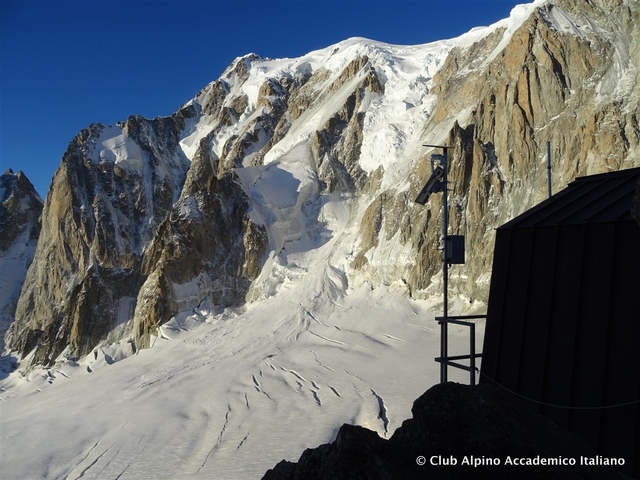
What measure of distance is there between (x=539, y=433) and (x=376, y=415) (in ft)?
61.4

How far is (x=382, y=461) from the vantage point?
11.2 feet

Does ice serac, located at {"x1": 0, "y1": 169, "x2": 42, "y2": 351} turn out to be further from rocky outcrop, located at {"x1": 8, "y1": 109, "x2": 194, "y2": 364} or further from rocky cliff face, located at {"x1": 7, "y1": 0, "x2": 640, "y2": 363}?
rocky cliff face, located at {"x1": 7, "y1": 0, "x2": 640, "y2": 363}

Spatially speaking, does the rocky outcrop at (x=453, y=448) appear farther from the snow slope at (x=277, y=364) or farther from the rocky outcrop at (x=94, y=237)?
the rocky outcrop at (x=94, y=237)

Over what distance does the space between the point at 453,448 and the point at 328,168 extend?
53.4m

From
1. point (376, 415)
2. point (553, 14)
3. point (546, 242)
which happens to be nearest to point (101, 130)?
point (553, 14)

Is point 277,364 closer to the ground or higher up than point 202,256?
closer to the ground

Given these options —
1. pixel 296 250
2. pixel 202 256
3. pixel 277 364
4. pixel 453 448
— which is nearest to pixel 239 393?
pixel 277 364

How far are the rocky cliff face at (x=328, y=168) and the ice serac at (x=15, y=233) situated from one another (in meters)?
9.76

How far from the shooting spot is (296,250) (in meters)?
51.2

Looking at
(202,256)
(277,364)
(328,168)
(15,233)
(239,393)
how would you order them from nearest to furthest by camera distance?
(239,393) → (277,364) → (202,256) → (328,168) → (15,233)

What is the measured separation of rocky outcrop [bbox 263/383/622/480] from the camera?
3.48m

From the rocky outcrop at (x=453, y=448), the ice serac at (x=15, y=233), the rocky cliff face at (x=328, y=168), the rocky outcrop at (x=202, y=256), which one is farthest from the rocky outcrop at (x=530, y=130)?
the ice serac at (x=15, y=233)

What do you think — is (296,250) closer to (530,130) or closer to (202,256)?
(202,256)

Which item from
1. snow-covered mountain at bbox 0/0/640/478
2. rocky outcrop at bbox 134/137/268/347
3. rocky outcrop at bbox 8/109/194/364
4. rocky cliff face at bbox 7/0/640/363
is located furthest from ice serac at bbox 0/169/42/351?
rocky outcrop at bbox 134/137/268/347
